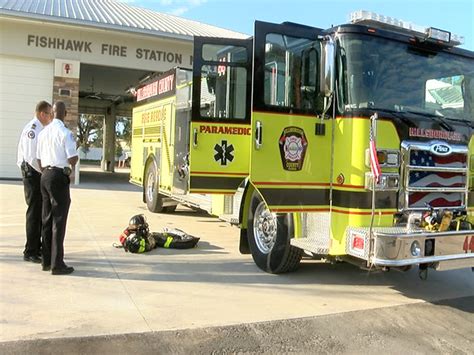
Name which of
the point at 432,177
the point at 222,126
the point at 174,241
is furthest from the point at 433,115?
the point at 174,241

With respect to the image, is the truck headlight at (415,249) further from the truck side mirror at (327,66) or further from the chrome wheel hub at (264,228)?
the chrome wheel hub at (264,228)

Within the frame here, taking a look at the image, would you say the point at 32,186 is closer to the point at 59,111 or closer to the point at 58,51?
the point at 59,111

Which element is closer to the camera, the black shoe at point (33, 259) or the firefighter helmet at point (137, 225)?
the black shoe at point (33, 259)

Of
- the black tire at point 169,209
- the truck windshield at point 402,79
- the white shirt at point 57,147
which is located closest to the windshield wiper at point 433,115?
the truck windshield at point 402,79

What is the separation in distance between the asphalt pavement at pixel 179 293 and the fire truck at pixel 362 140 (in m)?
0.45

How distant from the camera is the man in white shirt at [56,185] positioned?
5.68 m

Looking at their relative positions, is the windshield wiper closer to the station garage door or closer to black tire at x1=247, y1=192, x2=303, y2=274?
black tire at x1=247, y1=192, x2=303, y2=274

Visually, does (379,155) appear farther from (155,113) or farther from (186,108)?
(155,113)

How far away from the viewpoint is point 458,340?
4520 mm

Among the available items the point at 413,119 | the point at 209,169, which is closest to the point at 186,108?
the point at 209,169

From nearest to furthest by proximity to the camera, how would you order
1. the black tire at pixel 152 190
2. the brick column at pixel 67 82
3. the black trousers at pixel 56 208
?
Result: 1. the black trousers at pixel 56 208
2. the black tire at pixel 152 190
3. the brick column at pixel 67 82

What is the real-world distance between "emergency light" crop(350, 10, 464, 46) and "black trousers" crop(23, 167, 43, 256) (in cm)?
403

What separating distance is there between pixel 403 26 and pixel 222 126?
7.95 ft

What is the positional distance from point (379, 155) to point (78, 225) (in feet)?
18.8
